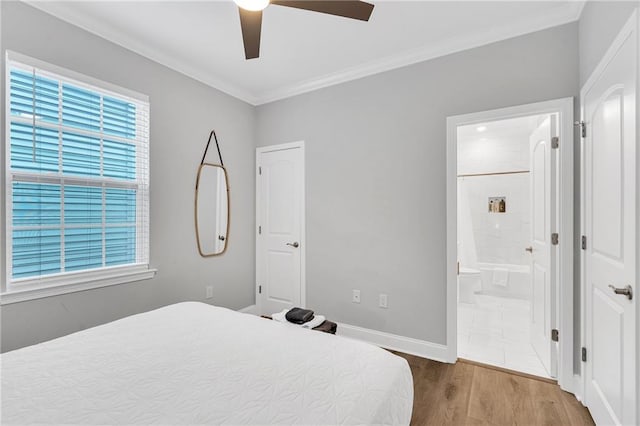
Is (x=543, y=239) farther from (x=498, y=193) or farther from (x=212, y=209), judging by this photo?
(x=212, y=209)

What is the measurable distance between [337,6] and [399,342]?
2.66 metres

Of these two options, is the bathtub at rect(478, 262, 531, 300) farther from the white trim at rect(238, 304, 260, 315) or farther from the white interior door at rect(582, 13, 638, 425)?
the white trim at rect(238, 304, 260, 315)

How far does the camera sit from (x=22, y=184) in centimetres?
194

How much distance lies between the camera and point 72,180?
2.17m

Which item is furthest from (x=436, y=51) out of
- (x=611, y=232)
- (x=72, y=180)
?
(x=72, y=180)

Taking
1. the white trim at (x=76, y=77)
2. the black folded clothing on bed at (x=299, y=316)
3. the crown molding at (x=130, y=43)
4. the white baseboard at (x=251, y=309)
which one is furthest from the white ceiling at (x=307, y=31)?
the white baseboard at (x=251, y=309)

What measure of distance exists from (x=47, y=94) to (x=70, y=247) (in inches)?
41.5

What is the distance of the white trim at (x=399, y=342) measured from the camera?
261 cm

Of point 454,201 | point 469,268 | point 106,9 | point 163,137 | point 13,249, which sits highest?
point 106,9

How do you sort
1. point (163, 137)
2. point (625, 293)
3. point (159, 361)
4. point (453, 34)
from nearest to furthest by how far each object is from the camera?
point (159, 361) → point (625, 293) → point (453, 34) → point (163, 137)

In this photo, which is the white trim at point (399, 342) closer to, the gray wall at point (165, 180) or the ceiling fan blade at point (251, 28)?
the gray wall at point (165, 180)

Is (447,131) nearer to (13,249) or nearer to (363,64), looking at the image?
(363,64)

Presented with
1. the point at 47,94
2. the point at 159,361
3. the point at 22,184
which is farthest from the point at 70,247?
the point at 159,361

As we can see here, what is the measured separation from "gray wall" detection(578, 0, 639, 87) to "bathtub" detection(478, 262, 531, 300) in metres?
3.21
